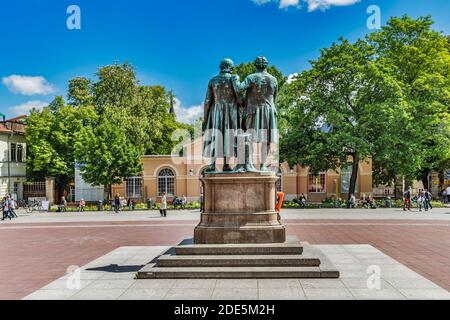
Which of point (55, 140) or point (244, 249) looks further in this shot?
point (55, 140)

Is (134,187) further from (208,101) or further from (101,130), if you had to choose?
(208,101)

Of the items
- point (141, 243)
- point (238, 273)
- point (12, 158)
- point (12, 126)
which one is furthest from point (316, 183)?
point (238, 273)

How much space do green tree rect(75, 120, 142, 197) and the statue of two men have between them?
28.9 metres

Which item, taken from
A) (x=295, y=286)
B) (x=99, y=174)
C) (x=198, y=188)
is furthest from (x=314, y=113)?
(x=295, y=286)

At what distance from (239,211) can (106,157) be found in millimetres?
29903

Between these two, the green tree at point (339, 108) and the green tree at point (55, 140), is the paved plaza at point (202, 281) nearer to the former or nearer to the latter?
the green tree at point (339, 108)

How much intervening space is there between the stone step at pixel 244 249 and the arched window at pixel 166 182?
33382mm

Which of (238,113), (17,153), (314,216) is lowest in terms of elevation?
(314,216)

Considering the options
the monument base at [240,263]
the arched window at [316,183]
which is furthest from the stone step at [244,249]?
the arched window at [316,183]

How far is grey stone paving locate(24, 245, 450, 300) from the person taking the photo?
24.8ft

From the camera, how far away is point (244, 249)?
9.42 metres

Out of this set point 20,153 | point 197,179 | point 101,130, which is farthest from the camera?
point 20,153

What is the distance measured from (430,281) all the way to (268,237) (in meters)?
3.20
